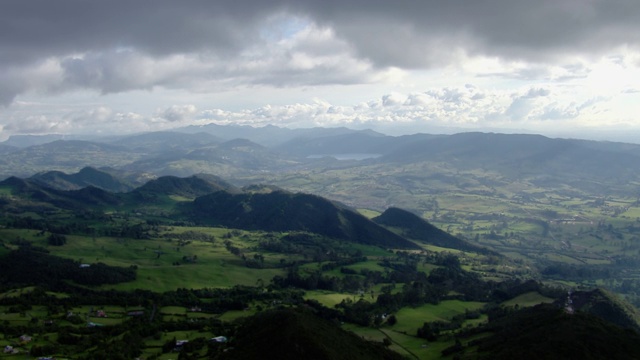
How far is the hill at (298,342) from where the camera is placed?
8162 centimetres

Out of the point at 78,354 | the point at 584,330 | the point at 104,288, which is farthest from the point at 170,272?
the point at 584,330

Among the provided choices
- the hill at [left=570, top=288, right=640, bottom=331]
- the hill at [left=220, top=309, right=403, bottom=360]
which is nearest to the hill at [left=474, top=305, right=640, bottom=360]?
the hill at [left=220, top=309, right=403, bottom=360]

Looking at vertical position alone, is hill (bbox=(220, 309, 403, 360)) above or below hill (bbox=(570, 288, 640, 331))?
above

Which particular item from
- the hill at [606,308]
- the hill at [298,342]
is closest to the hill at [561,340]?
the hill at [298,342]

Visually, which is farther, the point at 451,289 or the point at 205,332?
the point at 451,289

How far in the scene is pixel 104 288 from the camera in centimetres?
16525

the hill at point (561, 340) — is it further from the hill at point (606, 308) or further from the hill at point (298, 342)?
the hill at point (606, 308)

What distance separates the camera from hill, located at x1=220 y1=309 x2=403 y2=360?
268 ft

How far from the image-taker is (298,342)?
273 ft

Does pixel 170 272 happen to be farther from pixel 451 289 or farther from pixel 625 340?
pixel 625 340

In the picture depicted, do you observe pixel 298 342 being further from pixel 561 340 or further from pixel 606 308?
pixel 606 308

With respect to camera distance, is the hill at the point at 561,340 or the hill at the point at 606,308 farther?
the hill at the point at 606,308

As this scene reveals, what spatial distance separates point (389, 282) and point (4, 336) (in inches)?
5087

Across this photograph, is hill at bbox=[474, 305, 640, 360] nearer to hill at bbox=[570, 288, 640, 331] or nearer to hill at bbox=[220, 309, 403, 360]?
hill at bbox=[220, 309, 403, 360]
